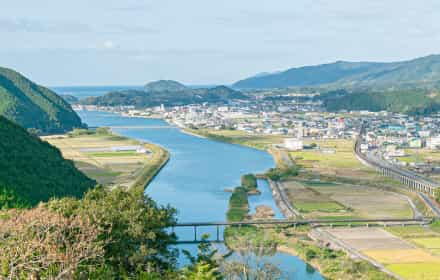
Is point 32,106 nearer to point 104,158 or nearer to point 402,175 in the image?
point 104,158

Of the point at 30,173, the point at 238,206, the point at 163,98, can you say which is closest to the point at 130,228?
the point at 30,173

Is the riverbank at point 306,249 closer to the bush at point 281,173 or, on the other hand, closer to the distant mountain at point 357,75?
the bush at point 281,173

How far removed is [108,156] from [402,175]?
1508cm

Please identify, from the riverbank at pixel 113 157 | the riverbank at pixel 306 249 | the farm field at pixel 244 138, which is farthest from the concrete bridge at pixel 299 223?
the farm field at pixel 244 138

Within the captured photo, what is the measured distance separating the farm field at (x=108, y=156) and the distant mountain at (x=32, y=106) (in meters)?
5.04

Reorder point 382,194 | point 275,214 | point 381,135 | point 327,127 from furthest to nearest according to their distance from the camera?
point 327,127 → point 381,135 → point 382,194 → point 275,214

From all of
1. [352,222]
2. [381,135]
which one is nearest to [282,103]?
[381,135]

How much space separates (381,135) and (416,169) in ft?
59.2

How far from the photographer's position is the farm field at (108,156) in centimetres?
3072

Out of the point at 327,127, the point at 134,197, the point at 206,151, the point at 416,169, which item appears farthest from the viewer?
the point at 327,127

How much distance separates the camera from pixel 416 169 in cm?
3488

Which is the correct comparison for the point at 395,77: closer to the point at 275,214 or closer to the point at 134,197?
the point at 275,214

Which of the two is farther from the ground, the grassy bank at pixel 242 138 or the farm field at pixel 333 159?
the grassy bank at pixel 242 138

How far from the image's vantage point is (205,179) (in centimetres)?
3111
